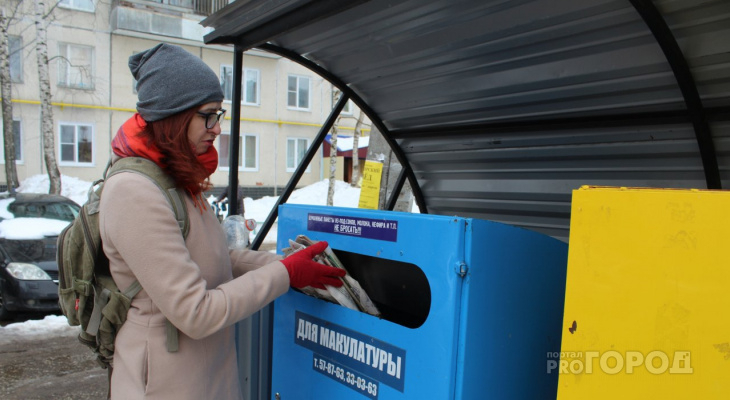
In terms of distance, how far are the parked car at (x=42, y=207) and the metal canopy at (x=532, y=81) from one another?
5612mm

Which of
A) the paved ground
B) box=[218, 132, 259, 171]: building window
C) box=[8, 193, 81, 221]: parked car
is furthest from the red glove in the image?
box=[218, 132, 259, 171]: building window

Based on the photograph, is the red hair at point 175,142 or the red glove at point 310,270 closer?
the red hair at point 175,142

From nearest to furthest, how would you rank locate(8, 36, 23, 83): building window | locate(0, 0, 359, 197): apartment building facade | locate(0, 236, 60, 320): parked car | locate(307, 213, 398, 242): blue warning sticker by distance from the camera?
locate(307, 213, 398, 242): blue warning sticker → locate(0, 236, 60, 320): parked car → locate(8, 36, 23, 83): building window → locate(0, 0, 359, 197): apartment building facade

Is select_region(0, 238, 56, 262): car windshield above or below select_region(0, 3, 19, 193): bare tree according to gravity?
below

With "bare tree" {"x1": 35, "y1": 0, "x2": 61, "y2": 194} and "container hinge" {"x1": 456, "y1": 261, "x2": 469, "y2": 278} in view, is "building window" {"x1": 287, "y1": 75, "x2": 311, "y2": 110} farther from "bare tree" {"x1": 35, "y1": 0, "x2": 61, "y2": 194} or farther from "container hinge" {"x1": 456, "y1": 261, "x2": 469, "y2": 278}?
"container hinge" {"x1": 456, "y1": 261, "x2": 469, "y2": 278}

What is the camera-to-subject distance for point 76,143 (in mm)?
18703

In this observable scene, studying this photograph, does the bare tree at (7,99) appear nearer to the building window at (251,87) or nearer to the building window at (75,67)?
the building window at (75,67)

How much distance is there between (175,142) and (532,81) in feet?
5.39

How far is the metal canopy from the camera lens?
2.04m

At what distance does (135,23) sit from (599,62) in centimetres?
1878

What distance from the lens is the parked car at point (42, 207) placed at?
714 cm

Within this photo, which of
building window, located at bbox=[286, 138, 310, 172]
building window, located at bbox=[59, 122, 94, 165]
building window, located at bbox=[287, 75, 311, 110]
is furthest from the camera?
building window, located at bbox=[286, 138, 310, 172]

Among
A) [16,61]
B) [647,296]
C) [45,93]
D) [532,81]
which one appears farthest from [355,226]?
[16,61]

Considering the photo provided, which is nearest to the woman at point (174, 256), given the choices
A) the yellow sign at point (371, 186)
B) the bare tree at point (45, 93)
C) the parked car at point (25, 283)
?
the yellow sign at point (371, 186)
